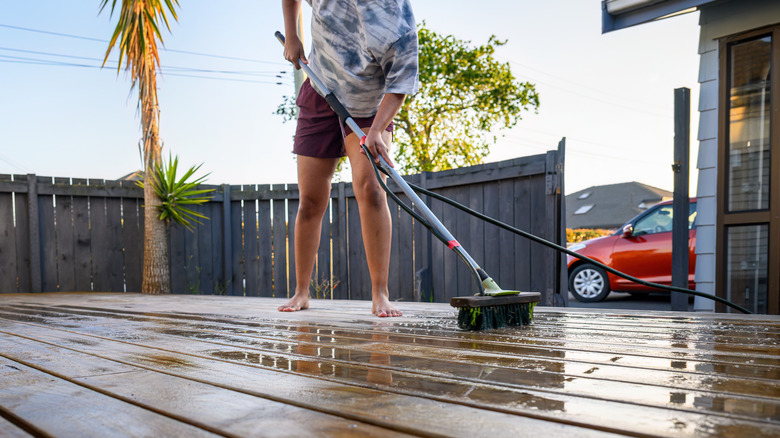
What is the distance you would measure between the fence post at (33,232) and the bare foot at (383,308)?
4940 mm

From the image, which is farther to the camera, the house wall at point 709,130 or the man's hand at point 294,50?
the house wall at point 709,130

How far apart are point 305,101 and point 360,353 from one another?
5.50ft

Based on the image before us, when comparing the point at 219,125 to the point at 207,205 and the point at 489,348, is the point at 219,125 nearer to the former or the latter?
the point at 207,205

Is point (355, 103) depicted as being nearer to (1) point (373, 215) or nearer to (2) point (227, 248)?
(1) point (373, 215)

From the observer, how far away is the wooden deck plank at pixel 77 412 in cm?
71

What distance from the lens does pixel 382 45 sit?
2.23 m

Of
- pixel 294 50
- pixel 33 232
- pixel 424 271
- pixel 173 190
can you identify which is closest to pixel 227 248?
pixel 173 190

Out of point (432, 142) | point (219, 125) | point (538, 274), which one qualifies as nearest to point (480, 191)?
point (538, 274)

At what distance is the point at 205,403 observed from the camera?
83cm

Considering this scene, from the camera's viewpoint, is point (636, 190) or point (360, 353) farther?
point (636, 190)

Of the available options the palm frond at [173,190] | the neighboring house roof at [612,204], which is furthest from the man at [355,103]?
the neighboring house roof at [612,204]

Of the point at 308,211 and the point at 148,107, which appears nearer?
the point at 308,211

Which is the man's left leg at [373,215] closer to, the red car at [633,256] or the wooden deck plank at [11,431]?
the wooden deck plank at [11,431]

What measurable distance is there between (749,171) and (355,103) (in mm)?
2917
